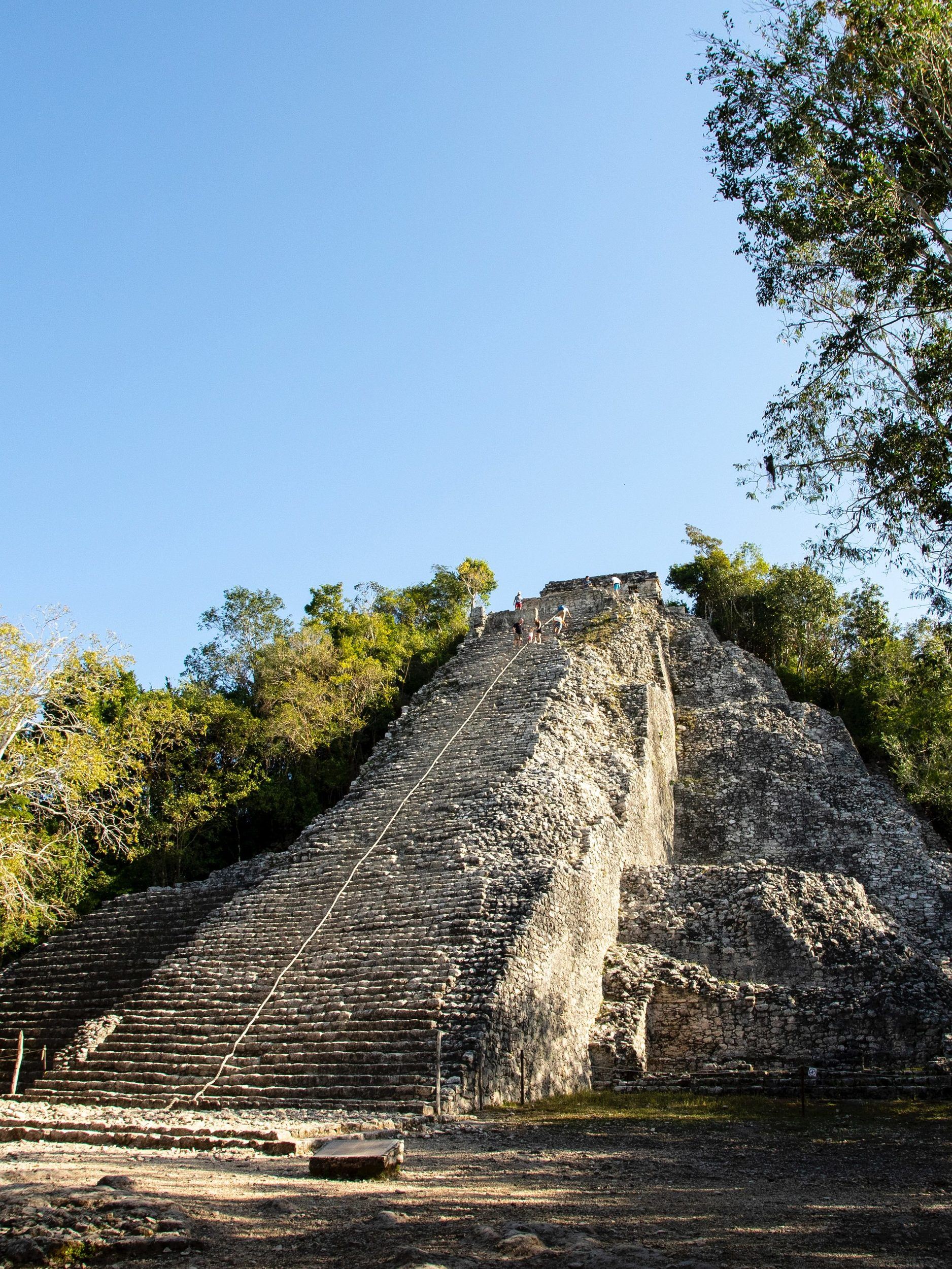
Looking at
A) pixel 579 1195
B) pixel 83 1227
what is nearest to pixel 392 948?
pixel 579 1195

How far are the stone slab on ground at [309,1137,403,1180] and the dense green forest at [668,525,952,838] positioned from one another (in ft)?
32.8

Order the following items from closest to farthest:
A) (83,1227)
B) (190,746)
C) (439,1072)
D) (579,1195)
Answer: (83,1227) < (579,1195) < (439,1072) < (190,746)

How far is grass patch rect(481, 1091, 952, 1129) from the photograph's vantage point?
894cm

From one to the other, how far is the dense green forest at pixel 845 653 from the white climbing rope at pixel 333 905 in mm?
7196

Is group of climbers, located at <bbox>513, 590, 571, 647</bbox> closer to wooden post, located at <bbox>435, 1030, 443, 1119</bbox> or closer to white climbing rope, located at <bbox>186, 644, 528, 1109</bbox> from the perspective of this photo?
white climbing rope, located at <bbox>186, 644, 528, 1109</bbox>

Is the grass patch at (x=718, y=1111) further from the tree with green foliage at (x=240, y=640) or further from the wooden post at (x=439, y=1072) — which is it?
the tree with green foliage at (x=240, y=640)

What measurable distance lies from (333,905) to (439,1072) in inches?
162

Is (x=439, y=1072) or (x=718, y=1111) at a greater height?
(x=439, y=1072)

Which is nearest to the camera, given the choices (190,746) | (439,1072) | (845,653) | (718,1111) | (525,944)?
(439,1072)

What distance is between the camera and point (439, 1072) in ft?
30.5

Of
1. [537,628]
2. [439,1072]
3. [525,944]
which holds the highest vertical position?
[537,628]

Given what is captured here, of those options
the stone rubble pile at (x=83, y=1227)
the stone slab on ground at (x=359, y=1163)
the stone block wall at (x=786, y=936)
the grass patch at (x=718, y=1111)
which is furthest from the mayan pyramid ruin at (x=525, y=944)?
the stone rubble pile at (x=83, y=1227)

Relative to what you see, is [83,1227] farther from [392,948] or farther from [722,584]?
[722,584]

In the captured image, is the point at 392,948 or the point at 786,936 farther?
the point at 786,936
